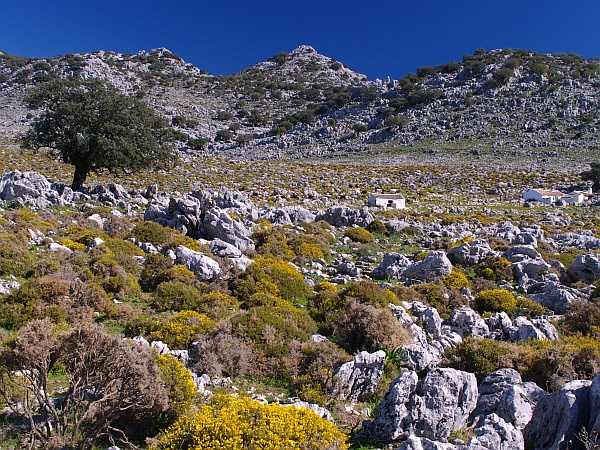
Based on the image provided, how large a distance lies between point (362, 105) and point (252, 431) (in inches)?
4752

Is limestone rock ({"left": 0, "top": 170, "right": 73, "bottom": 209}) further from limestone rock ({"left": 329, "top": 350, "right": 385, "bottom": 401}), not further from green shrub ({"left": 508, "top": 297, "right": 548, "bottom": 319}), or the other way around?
green shrub ({"left": 508, "top": 297, "right": 548, "bottom": 319})

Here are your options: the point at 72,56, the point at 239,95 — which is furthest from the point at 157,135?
the point at 72,56

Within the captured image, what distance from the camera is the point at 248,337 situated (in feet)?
34.2

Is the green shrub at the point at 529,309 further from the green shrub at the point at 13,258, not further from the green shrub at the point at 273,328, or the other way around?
the green shrub at the point at 13,258

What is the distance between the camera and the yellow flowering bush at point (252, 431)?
577 cm

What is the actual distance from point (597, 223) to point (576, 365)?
32.7 meters

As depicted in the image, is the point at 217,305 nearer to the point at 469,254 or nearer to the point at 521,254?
the point at 469,254

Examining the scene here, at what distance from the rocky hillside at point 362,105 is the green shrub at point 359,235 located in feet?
200

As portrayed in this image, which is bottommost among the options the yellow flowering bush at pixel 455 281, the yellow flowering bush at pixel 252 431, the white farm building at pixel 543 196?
the yellow flowering bush at pixel 252 431

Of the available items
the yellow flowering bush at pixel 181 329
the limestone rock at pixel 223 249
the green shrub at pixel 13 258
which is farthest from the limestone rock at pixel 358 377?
the green shrub at pixel 13 258

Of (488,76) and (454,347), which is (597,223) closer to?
(454,347)

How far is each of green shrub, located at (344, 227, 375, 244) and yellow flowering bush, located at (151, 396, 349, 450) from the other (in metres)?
19.6

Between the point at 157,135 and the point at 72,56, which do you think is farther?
the point at 72,56

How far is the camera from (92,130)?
101ft
